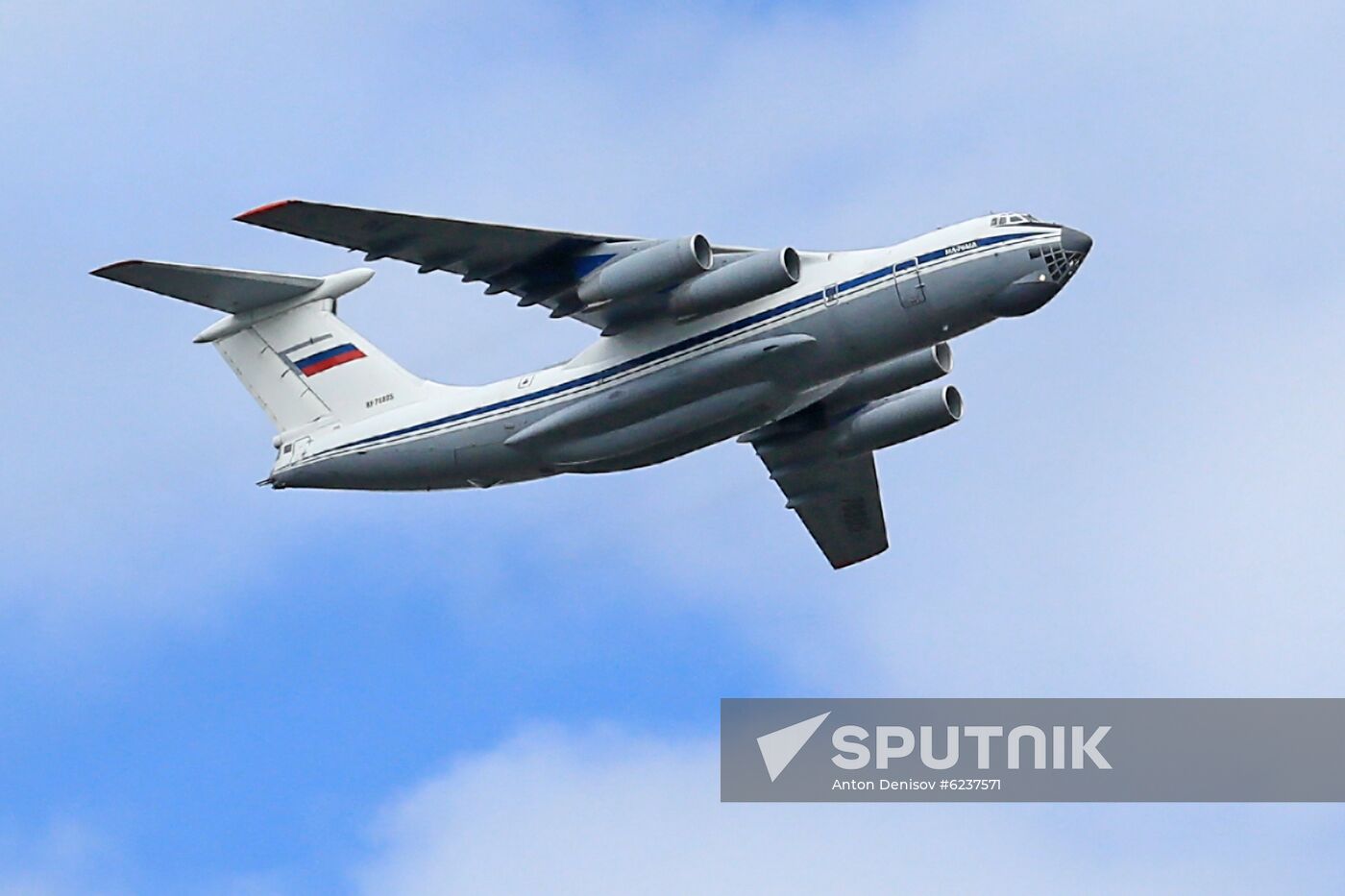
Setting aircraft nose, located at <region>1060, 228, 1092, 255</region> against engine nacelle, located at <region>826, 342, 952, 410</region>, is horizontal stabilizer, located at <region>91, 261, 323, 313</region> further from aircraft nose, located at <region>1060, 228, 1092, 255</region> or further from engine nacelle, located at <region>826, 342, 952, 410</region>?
aircraft nose, located at <region>1060, 228, 1092, 255</region>

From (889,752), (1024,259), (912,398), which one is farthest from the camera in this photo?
(912,398)

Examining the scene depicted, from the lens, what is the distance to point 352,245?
59.5 ft

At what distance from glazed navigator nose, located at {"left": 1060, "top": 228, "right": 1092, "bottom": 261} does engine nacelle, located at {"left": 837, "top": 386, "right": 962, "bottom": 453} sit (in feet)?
9.43

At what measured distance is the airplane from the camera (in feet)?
57.8

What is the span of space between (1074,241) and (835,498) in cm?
500

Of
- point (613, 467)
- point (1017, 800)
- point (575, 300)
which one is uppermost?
point (575, 300)

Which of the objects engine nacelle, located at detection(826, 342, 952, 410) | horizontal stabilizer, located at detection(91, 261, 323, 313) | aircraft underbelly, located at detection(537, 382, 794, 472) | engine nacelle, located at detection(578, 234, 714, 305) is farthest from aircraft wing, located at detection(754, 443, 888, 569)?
horizontal stabilizer, located at detection(91, 261, 323, 313)

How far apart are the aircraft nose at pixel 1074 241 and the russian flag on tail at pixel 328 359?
22.2ft

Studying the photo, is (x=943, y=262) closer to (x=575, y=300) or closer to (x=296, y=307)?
(x=575, y=300)

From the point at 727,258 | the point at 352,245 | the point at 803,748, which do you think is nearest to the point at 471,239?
the point at 352,245

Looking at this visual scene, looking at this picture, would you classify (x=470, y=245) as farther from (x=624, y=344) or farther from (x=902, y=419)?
(x=902, y=419)

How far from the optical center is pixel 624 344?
1859 cm

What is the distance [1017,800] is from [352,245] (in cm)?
717

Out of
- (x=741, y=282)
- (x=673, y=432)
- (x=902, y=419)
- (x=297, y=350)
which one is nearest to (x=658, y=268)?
(x=741, y=282)
